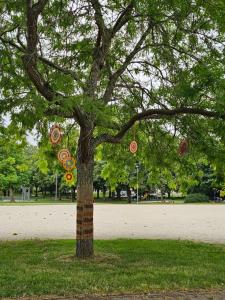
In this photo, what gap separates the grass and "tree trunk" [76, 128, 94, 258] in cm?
35

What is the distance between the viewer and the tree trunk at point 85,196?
11.7 m

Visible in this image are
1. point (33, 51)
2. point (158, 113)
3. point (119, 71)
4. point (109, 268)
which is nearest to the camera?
point (33, 51)

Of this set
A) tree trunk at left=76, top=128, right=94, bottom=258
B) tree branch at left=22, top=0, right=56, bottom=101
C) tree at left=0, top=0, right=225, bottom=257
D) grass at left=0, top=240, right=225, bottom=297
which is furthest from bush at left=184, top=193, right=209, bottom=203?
tree branch at left=22, top=0, right=56, bottom=101

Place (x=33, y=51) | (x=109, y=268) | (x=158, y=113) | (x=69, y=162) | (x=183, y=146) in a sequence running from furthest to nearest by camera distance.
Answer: (x=183, y=146), (x=69, y=162), (x=158, y=113), (x=109, y=268), (x=33, y=51)

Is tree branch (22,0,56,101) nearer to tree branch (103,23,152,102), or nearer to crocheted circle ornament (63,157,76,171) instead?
crocheted circle ornament (63,157,76,171)

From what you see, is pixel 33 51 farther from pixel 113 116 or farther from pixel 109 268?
pixel 109 268

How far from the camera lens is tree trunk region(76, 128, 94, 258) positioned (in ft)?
38.3

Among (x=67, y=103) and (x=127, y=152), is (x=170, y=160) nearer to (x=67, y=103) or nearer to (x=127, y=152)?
(x=127, y=152)

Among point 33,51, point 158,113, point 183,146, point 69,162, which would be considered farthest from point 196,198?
point 33,51

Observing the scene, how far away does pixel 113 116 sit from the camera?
10.9 m

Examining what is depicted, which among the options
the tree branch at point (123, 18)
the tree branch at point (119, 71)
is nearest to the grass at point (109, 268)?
the tree branch at point (119, 71)

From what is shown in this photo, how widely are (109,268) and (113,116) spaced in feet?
10.2

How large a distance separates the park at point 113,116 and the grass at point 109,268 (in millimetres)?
25

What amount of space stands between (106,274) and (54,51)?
516cm
